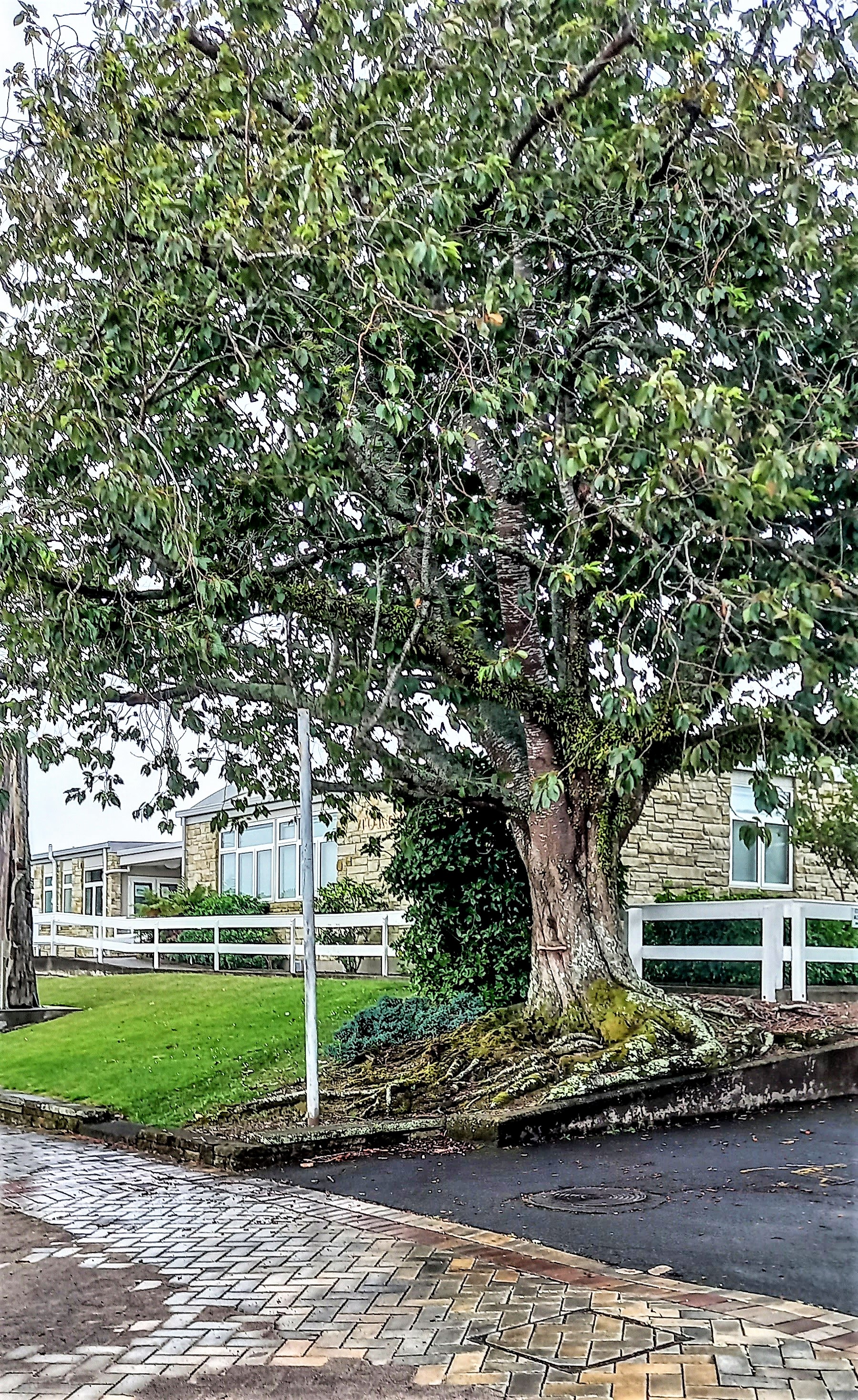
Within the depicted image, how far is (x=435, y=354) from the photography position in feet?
33.6

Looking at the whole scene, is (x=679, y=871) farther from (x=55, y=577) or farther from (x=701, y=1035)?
(x=55, y=577)

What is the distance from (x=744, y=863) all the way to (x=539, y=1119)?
44.0 ft

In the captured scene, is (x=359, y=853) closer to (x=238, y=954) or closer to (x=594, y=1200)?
(x=238, y=954)

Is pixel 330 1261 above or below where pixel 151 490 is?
below

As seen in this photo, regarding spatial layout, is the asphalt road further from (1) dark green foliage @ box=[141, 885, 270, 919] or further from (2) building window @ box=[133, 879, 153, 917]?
(2) building window @ box=[133, 879, 153, 917]

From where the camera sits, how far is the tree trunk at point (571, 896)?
11.7 m

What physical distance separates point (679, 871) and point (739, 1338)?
16.4 m

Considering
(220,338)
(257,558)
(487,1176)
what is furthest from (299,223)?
(487,1176)

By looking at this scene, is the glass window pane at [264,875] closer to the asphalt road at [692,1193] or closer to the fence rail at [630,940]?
the fence rail at [630,940]

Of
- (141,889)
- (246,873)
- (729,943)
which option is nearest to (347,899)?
(246,873)

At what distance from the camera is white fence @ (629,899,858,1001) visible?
1438 cm

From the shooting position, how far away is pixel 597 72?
9.00 m

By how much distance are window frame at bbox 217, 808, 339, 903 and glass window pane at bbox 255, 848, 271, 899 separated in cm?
2

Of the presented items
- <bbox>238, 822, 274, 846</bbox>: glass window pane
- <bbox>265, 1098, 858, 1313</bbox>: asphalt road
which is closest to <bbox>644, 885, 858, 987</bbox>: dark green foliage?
<bbox>265, 1098, 858, 1313</bbox>: asphalt road
